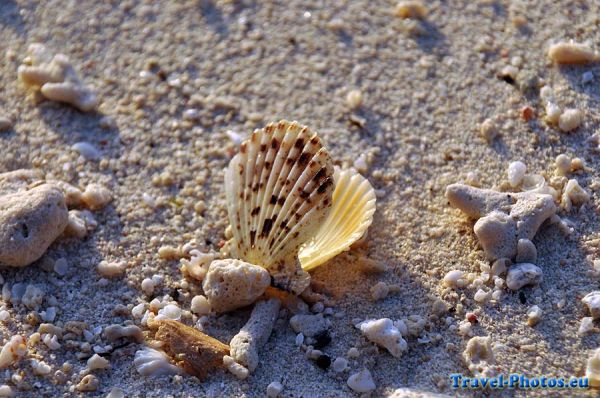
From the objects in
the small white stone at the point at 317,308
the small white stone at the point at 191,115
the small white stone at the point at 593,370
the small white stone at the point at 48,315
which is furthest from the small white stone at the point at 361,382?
the small white stone at the point at 191,115

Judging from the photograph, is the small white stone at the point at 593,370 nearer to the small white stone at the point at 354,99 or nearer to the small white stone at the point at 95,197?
the small white stone at the point at 354,99

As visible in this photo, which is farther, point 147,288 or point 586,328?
point 147,288

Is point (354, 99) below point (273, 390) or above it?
above

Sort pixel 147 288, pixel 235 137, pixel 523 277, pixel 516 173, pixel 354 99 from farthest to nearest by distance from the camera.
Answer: pixel 354 99, pixel 235 137, pixel 516 173, pixel 147 288, pixel 523 277

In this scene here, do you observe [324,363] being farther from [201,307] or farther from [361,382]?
[201,307]

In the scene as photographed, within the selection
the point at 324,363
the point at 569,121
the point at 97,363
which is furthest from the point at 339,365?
the point at 569,121

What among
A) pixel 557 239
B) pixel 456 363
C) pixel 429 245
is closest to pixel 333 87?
pixel 429 245

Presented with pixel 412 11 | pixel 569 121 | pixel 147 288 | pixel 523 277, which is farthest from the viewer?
pixel 412 11
